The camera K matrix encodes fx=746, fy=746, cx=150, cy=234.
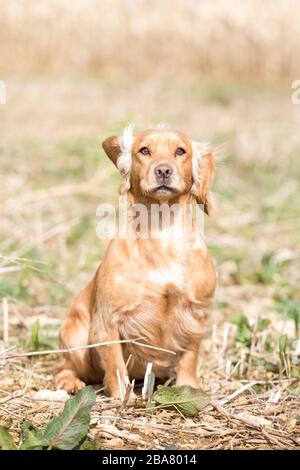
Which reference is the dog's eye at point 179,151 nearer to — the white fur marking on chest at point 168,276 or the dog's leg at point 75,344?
the white fur marking on chest at point 168,276

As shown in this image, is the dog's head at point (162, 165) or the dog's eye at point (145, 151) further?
the dog's eye at point (145, 151)

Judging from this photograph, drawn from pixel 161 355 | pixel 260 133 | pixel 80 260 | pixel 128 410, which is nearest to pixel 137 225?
pixel 161 355

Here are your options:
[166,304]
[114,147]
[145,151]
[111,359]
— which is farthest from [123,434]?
[114,147]

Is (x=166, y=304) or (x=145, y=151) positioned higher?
(x=145, y=151)

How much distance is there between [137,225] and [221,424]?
1.04 m

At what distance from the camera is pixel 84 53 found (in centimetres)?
1366

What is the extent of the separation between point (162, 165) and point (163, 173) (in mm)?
39

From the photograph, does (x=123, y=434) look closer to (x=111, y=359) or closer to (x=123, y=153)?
(x=111, y=359)

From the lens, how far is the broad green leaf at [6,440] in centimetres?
281

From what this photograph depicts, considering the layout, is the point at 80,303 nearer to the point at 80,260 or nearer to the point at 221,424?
the point at 221,424

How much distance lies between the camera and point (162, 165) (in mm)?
3467

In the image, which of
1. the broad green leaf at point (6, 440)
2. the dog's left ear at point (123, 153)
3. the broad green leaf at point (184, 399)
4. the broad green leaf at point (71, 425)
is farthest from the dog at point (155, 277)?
the broad green leaf at point (6, 440)

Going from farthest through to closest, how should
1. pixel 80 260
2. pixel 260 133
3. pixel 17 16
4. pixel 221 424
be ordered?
pixel 17 16 → pixel 260 133 → pixel 80 260 → pixel 221 424

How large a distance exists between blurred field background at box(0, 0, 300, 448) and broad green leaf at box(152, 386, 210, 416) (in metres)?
0.12
